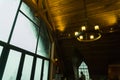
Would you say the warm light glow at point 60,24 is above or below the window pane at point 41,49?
above

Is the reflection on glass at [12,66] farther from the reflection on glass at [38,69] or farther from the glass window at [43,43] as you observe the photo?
the glass window at [43,43]

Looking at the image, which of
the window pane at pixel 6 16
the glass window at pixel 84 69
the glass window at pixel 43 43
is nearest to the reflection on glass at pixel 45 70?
the glass window at pixel 43 43

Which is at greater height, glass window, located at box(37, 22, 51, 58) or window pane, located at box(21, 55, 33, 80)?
glass window, located at box(37, 22, 51, 58)

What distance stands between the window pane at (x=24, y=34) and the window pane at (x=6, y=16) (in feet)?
0.95

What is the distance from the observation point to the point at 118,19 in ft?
21.0

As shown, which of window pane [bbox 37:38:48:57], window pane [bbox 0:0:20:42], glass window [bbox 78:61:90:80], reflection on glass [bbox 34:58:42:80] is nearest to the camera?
window pane [bbox 0:0:20:42]

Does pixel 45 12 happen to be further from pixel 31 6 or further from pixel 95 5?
pixel 95 5

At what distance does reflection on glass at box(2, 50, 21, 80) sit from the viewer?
13.1 feet

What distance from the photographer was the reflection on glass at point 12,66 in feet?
13.1

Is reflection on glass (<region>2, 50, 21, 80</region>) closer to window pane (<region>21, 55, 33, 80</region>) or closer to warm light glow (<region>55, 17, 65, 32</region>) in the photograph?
window pane (<region>21, 55, 33, 80</region>)

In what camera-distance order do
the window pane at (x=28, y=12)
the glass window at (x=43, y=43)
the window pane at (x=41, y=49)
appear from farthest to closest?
the glass window at (x=43, y=43) → the window pane at (x=41, y=49) → the window pane at (x=28, y=12)

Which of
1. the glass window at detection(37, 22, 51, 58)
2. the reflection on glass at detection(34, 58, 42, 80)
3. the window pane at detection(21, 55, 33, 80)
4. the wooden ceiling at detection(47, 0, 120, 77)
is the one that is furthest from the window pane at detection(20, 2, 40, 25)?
the reflection on glass at detection(34, 58, 42, 80)

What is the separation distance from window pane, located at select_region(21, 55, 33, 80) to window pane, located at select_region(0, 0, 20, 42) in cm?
133

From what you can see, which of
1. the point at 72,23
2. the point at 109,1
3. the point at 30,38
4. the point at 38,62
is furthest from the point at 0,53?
the point at 109,1
